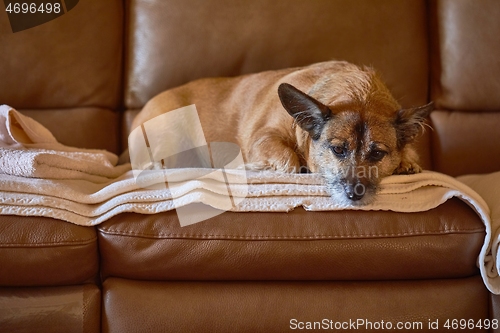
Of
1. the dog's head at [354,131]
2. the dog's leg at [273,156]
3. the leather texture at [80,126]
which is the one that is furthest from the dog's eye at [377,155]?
the leather texture at [80,126]

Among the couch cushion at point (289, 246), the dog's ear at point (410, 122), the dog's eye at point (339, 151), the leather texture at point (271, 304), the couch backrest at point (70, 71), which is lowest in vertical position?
the leather texture at point (271, 304)

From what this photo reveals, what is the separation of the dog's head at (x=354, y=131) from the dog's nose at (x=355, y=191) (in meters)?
0.02

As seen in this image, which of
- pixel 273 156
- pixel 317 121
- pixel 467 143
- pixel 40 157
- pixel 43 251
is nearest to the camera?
pixel 43 251

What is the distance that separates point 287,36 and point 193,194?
121cm

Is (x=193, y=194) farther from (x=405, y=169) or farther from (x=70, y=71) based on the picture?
(x=70, y=71)

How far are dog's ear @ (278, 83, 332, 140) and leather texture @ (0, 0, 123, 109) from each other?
45.5 inches

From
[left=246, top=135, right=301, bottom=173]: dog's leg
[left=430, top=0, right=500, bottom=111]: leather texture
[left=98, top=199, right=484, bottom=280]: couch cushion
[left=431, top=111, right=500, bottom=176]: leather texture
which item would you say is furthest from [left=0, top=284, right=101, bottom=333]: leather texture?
[left=430, top=0, right=500, bottom=111]: leather texture

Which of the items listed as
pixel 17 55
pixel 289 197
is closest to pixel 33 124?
pixel 17 55

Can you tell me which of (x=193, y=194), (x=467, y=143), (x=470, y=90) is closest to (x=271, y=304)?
(x=193, y=194)

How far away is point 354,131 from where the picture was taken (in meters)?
1.80

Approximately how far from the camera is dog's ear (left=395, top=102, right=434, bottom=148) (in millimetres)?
1802

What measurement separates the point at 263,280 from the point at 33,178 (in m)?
0.92

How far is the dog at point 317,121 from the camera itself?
70.9 inches

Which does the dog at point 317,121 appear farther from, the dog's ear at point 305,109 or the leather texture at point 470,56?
the leather texture at point 470,56
